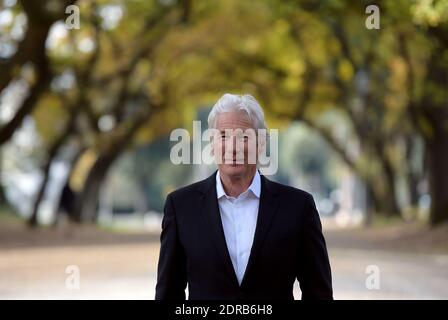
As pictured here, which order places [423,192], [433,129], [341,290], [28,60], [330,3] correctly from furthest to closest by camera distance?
[423,192] < [433,129] < [28,60] < [330,3] < [341,290]

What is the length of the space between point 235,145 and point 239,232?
1.05 ft

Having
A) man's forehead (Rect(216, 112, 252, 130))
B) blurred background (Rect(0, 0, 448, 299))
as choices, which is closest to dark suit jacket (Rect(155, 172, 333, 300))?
man's forehead (Rect(216, 112, 252, 130))

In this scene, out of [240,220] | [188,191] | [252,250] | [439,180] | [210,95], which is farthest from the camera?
[210,95]

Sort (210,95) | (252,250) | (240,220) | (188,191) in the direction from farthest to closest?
(210,95) < (188,191) < (240,220) < (252,250)

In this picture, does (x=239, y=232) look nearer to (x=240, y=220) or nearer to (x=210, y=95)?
(x=240, y=220)

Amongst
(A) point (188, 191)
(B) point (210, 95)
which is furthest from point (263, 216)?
(B) point (210, 95)

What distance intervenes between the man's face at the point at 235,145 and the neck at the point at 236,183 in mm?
17

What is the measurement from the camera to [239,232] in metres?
3.38

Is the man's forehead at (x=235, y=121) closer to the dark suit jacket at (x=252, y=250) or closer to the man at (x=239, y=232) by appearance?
the man at (x=239, y=232)

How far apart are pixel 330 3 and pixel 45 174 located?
18068 mm

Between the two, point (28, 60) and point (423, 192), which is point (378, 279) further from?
point (423, 192)

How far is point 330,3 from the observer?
1898cm

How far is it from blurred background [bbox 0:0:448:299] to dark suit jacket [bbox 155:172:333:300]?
29.1ft

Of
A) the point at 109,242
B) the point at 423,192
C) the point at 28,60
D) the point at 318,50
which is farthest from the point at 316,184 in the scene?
the point at 28,60
